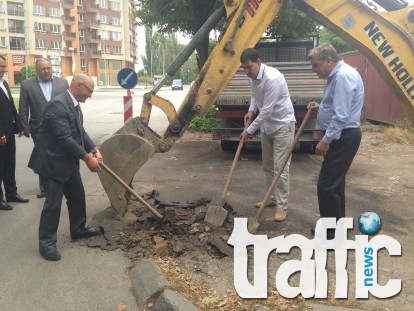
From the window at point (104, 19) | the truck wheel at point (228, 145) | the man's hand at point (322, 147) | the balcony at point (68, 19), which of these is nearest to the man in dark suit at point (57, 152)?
the man's hand at point (322, 147)

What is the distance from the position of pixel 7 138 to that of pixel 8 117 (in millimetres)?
298

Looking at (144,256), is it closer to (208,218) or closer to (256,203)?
(208,218)

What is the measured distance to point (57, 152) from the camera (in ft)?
14.3

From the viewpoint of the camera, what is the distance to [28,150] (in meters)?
10.4

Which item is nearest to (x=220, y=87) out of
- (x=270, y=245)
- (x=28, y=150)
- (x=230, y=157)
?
(x=270, y=245)

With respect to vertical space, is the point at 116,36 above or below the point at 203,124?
above

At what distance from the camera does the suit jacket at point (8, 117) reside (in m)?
6.04

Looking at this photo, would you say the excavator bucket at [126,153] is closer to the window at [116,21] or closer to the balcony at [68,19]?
the balcony at [68,19]

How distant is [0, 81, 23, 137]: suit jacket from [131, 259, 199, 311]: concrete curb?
331 centimetres

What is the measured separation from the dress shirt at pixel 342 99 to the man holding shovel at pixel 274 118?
88 centimetres

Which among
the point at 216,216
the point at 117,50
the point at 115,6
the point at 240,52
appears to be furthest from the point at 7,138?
the point at 115,6

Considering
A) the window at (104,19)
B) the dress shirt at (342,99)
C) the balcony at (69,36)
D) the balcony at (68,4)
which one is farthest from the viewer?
the window at (104,19)

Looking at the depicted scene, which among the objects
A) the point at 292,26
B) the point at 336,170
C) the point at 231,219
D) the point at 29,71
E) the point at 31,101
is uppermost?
the point at 292,26

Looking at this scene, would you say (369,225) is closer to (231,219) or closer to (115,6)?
(231,219)
